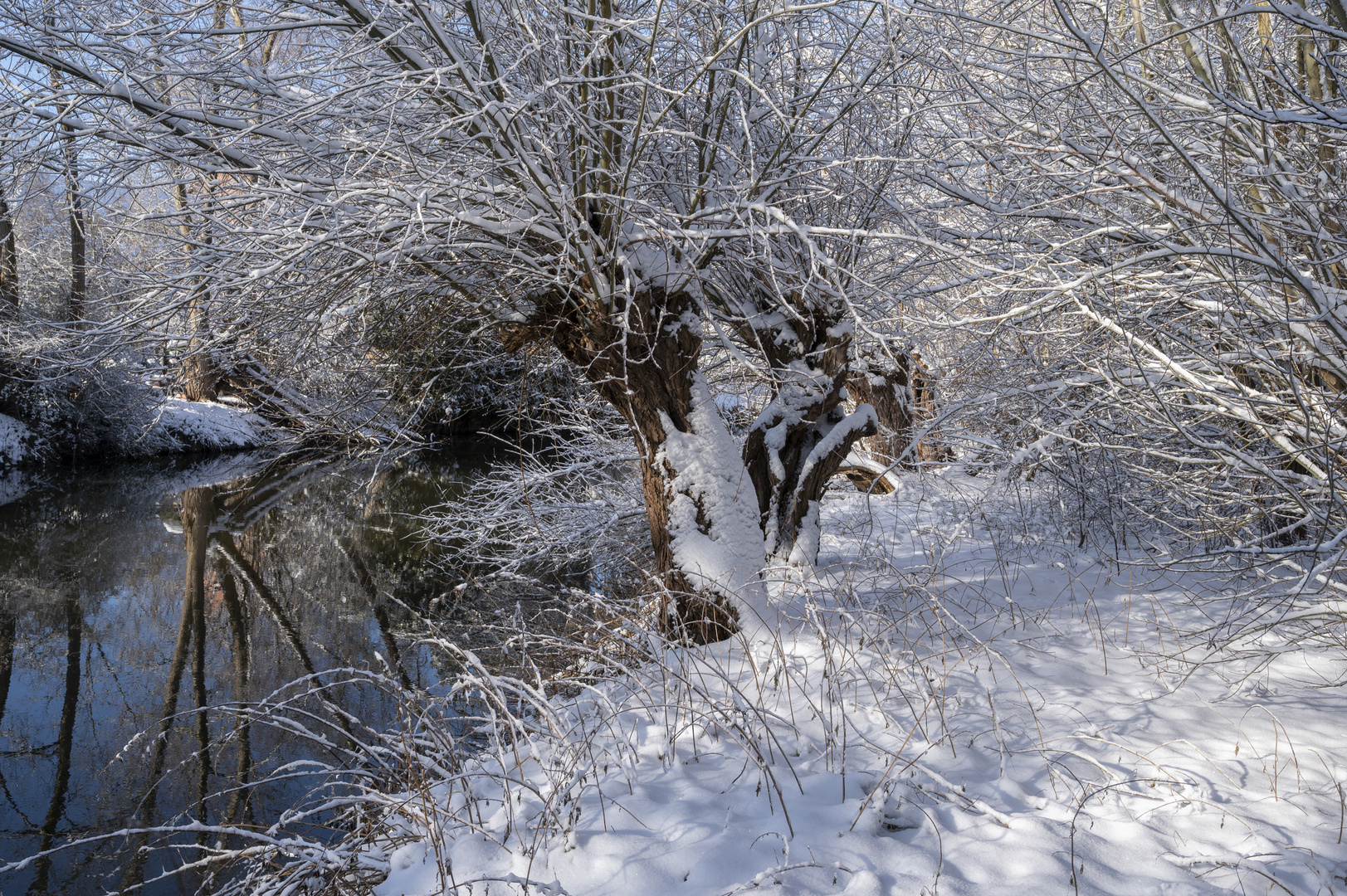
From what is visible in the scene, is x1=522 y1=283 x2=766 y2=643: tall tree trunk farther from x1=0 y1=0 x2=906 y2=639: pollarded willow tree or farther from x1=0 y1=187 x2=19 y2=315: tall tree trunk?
x1=0 y1=187 x2=19 y2=315: tall tree trunk

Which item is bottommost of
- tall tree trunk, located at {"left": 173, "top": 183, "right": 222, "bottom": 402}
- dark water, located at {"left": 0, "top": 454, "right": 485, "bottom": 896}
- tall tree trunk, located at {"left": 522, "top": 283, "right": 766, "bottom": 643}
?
dark water, located at {"left": 0, "top": 454, "right": 485, "bottom": 896}

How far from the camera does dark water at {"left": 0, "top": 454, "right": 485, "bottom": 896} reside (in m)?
4.12

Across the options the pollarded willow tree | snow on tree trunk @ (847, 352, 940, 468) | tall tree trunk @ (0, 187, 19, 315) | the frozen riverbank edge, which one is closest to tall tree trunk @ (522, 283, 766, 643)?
the pollarded willow tree

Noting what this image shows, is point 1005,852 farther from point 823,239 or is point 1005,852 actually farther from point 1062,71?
point 1062,71

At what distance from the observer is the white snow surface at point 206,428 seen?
16.7 m

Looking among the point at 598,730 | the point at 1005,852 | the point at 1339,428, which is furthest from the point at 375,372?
the point at 1339,428

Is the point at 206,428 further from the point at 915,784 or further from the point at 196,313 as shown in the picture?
the point at 915,784

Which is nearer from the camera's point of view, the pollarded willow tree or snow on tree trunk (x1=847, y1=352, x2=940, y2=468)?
the pollarded willow tree

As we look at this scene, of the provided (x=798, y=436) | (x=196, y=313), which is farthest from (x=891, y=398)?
(x=196, y=313)

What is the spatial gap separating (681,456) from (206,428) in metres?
16.7

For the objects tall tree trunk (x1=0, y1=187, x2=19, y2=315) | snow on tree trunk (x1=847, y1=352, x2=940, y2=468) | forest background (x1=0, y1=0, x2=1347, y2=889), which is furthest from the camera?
tall tree trunk (x1=0, y1=187, x2=19, y2=315)

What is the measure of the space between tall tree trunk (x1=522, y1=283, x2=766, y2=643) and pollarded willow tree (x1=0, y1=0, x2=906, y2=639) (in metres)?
0.01

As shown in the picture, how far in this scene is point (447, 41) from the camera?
329 cm

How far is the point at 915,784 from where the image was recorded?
2.59 meters
